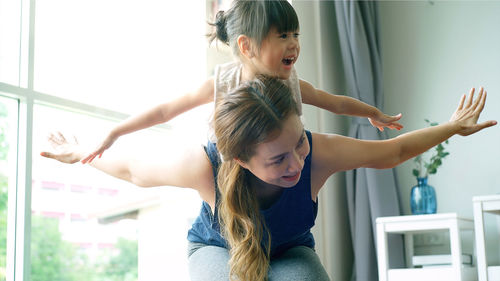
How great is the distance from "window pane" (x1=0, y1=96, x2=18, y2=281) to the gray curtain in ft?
6.40

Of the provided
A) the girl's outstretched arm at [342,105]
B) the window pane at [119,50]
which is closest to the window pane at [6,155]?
the window pane at [119,50]

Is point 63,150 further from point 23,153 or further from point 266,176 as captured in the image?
point 266,176

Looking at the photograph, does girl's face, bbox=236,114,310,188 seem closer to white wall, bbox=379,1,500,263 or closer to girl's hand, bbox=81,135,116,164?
girl's hand, bbox=81,135,116,164

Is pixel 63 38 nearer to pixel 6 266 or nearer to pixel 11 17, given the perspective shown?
pixel 11 17

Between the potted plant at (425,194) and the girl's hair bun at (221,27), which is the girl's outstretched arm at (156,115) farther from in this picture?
the potted plant at (425,194)

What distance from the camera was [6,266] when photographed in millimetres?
2199

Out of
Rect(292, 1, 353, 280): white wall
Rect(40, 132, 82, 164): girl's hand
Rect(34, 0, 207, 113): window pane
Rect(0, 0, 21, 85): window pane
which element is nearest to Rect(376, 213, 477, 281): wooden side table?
Rect(292, 1, 353, 280): white wall

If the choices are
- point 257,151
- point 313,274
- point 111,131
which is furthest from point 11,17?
point 313,274

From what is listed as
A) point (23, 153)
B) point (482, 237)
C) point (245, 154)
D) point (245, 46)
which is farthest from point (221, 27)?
point (482, 237)

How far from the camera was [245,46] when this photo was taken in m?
1.67

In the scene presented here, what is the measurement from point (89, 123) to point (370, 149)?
1430mm

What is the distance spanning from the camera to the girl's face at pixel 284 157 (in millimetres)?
1460

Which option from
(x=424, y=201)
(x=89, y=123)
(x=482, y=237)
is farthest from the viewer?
(x=424, y=201)

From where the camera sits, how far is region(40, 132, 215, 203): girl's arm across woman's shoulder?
1.61 m
